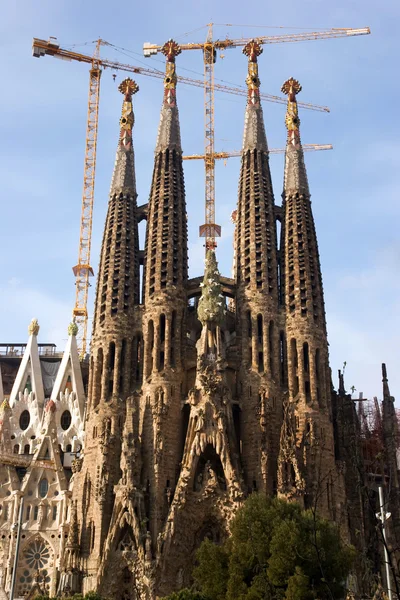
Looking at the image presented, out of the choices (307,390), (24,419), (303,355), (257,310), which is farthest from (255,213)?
(24,419)

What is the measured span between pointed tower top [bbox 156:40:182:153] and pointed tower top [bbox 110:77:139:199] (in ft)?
6.90

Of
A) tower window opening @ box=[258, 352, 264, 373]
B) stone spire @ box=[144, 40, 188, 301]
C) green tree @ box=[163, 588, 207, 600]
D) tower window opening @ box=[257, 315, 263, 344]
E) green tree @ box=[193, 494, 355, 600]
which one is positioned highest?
stone spire @ box=[144, 40, 188, 301]

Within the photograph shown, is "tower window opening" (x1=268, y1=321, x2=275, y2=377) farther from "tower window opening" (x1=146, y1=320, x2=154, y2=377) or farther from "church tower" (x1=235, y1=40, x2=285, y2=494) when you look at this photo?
"tower window opening" (x1=146, y1=320, x2=154, y2=377)

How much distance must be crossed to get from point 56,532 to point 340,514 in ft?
54.9

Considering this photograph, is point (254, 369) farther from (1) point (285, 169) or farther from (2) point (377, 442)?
(2) point (377, 442)

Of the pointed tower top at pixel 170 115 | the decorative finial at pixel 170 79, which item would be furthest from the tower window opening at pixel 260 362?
the decorative finial at pixel 170 79

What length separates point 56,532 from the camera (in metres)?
47.2

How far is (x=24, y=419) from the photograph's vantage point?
5519cm

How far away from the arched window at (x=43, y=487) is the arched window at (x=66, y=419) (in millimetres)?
5727

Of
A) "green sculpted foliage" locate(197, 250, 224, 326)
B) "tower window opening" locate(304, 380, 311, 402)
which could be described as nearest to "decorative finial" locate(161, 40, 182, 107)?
"green sculpted foliage" locate(197, 250, 224, 326)

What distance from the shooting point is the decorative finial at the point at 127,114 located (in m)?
54.6

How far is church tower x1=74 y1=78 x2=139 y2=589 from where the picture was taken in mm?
43062

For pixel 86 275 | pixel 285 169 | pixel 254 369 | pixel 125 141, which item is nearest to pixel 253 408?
pixel 254 369

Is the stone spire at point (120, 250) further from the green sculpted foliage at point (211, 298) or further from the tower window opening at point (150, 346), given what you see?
the green sculpted foliage at point (211, 298)
